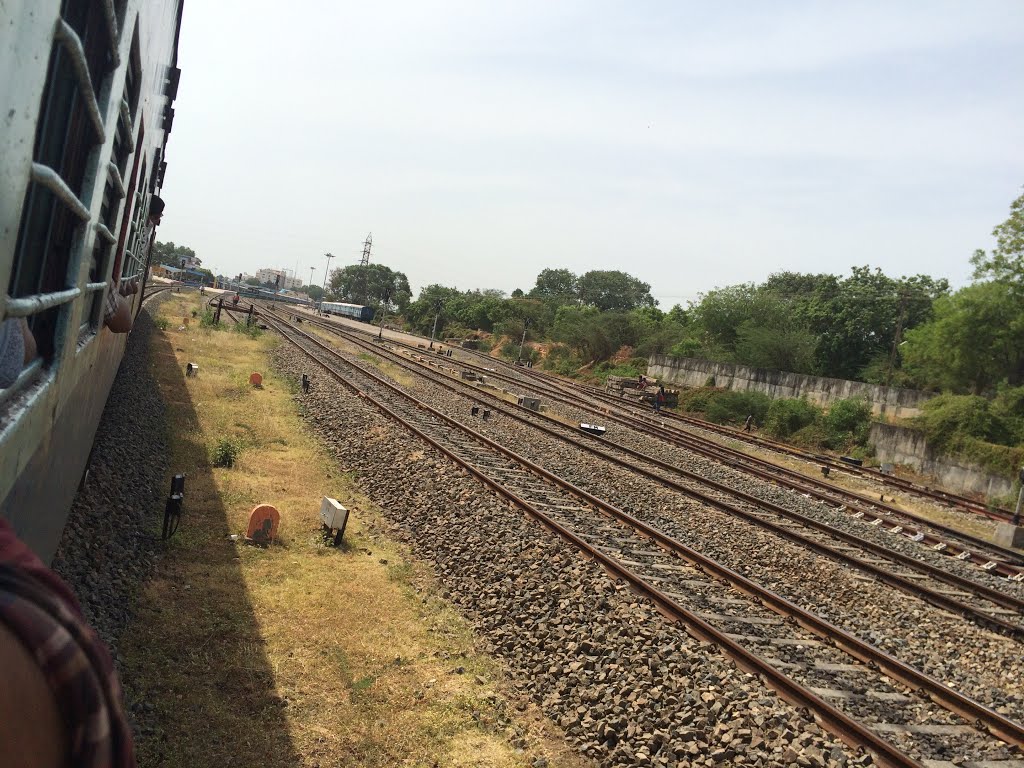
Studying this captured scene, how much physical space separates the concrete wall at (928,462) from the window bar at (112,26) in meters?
26.2

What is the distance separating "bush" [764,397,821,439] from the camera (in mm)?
30297

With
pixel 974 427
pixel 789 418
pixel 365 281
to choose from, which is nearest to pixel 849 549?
pixel 974 427

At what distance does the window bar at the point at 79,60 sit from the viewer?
2.01 metres

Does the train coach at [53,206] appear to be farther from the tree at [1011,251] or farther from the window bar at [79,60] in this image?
the tree at [1011,251]

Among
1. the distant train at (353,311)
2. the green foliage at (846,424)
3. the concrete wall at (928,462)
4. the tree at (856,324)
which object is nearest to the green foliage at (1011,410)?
the concrete wall at (928,462)

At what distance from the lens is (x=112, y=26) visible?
9.25 feet

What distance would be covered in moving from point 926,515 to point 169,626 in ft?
57.7

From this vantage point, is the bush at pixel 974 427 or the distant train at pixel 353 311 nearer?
the bush at pixel 974 427

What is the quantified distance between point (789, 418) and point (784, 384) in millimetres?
4815

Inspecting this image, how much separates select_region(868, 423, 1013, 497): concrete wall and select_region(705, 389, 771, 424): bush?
17.1 ft

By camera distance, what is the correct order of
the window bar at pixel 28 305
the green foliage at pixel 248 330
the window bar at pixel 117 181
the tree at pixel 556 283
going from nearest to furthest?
the window bar at pixel 28 305 → the window bar at pixel 117 181 → the green foliage at pixel 248 330 → the tree at pixel 556 283

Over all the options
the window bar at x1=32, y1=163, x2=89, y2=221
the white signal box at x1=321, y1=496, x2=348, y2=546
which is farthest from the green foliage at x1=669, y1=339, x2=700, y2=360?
the window bar at x1=32, y1=163, x2=89, y2=221

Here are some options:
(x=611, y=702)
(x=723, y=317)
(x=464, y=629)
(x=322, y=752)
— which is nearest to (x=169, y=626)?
(x=322, y=752)

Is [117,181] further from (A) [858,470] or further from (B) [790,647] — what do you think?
(A) [858,470]
